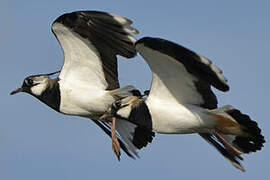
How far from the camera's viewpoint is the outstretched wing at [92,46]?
47.5ft

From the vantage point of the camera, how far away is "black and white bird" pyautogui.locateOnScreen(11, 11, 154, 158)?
14.8 m

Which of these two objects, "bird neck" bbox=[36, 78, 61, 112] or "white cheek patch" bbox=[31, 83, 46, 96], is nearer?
"bird neck" bbox=[36, 78, 61, 112]

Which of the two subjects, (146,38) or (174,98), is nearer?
(146,38)

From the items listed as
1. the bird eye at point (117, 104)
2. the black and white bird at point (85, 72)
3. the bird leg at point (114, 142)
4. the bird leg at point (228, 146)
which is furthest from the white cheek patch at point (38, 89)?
the bird leg at point (228, 146)

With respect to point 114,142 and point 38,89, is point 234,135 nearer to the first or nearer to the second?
point 114,142

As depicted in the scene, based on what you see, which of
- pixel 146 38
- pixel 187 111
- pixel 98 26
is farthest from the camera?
pixel 98 26

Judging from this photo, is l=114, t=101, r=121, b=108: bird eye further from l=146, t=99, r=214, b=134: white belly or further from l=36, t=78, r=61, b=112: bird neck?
l=36, t=78, r=61, b=112: bird neck

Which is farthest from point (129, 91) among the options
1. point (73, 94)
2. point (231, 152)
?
point (231, 152)

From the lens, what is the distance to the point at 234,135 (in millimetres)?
14070

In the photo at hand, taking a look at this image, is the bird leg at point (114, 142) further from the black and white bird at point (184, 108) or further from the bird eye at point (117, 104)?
the black and white bird at point (184, 108)

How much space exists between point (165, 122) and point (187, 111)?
0.42 m

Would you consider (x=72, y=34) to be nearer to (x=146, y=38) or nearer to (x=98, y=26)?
(x=98, y=26)

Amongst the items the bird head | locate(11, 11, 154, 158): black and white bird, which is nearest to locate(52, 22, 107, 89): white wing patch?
locate(11, 11, 154, 158): black and white bird

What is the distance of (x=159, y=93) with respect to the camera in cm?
1383
